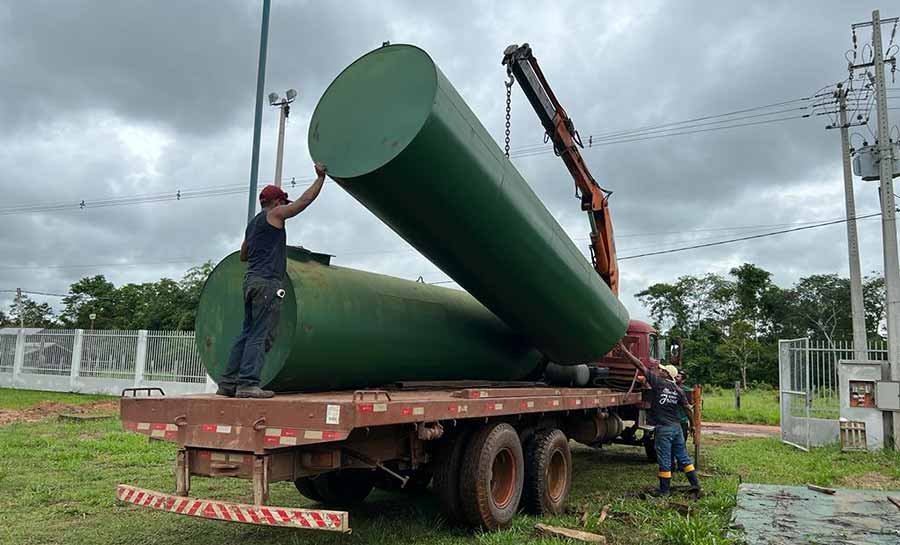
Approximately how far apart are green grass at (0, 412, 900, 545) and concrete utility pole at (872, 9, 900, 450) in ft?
5.91

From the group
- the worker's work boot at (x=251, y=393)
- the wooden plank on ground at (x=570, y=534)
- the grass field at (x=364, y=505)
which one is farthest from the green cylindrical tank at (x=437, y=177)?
the grass field at (x=364, y=505)

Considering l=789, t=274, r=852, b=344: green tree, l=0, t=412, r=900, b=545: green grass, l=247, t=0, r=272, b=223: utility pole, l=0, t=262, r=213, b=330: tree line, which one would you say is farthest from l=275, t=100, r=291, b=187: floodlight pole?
l=789, t=274, r=852, b=344: green tree

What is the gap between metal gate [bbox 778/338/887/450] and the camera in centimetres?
1364

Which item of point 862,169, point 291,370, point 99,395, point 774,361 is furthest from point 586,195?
point 774,361

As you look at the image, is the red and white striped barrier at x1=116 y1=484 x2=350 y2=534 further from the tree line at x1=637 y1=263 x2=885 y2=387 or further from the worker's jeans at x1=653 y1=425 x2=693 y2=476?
the tree line at x1=637 y1=263 x2=885 y2=387

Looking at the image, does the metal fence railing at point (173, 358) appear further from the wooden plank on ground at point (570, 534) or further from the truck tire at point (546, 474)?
the wooden plank on ground at point (570, 534)

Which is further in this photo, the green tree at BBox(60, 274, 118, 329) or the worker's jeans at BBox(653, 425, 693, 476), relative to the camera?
the green tree at BBox(60, 274, 118, 329)

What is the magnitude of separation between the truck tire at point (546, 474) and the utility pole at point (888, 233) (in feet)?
28.4

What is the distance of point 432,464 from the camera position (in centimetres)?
615

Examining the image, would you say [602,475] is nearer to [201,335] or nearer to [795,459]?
[795,459]

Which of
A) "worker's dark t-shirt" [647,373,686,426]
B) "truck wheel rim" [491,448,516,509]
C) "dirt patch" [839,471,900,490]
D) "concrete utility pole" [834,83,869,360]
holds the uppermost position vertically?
"concrete utility pole" [834,83,869,360]

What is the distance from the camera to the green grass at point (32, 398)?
1902cm

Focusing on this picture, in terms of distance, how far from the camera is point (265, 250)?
5.52 meters

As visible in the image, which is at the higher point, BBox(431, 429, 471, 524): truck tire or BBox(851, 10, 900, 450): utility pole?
BBox(851, 10, 900, 450): utility pole
